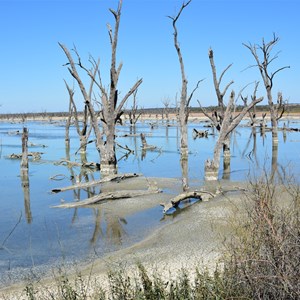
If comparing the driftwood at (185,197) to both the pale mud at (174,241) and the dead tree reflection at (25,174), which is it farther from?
the dead tree reflection at (25,174)

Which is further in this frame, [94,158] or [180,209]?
[94,158]

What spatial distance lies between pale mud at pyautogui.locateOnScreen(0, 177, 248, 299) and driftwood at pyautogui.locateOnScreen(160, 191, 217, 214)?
0.69ft

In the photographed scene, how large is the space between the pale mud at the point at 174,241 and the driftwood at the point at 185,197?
209 millimetres

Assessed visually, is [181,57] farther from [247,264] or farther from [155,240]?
[247,264]

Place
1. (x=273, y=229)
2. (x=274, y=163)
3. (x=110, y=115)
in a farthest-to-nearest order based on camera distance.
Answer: (x=274, y=163)
(x=110, y=115)
(x=273, y=229)

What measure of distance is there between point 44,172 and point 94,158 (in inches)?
242

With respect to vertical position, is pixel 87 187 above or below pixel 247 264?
below

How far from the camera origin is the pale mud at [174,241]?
6.81m

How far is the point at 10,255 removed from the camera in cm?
832

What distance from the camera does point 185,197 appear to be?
11867 millimetres

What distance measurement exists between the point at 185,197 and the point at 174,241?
328cm

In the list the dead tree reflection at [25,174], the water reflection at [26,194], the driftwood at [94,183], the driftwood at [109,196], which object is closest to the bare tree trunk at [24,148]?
the dead tree reflection at [25,174]

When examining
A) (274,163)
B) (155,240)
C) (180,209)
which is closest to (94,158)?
(274,163)

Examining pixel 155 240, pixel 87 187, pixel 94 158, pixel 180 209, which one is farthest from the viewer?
pixel 94 158
